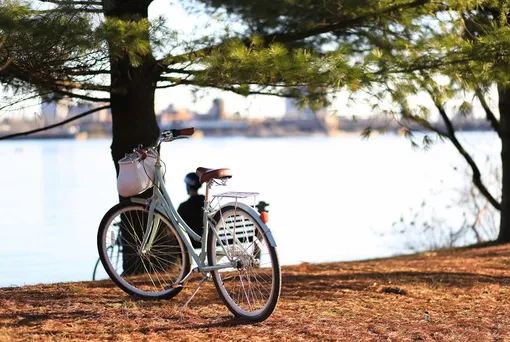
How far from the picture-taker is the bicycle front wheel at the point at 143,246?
518 cm

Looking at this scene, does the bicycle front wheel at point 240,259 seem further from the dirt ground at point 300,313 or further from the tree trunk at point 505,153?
the tree trunk at point 505,153

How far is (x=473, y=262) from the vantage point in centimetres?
784

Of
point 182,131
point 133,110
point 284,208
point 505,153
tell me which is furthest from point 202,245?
point 284,208

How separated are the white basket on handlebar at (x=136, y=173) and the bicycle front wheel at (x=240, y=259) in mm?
543

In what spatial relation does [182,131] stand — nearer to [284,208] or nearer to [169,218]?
[169,218]

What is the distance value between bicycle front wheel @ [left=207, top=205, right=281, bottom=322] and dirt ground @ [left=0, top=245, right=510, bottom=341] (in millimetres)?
104

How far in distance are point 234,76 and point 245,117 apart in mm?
2912

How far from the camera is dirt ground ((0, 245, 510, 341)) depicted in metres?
4.55

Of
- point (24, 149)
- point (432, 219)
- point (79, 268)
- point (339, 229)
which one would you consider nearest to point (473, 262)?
point (432, 219)

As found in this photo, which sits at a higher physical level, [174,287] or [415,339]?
[174,287]

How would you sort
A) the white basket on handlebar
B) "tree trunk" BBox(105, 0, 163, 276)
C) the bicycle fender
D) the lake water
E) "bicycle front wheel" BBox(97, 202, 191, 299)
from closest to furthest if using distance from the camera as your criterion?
the bicycle fender, the white basket on handlebar, "bicycle front wheel" BBox(97, 202, 191, 299), "tree trunk" BBox(105, 0, 163, 276), the lake water

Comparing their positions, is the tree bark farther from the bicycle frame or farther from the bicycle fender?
the bicycle fender

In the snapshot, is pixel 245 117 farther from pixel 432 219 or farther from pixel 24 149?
pixel 24 149

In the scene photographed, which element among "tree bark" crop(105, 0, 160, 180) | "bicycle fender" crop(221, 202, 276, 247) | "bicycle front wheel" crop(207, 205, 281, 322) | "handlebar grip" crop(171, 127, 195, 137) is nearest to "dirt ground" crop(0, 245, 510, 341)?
"bicycle front wheel" crop(207, 205, 281, 322)
